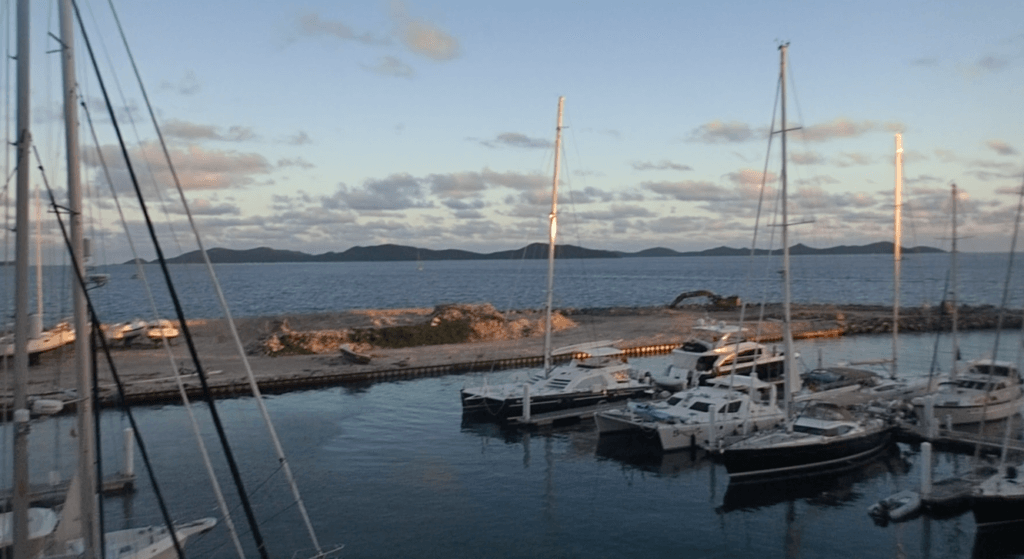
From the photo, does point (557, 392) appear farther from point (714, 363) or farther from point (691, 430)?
point (714, 363)

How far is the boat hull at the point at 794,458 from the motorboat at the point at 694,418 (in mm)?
2229

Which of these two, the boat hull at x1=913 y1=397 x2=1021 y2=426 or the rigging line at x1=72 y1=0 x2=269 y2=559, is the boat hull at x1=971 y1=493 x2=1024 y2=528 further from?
the rigging line at x1=72 y1=0 x2=269 y2=559

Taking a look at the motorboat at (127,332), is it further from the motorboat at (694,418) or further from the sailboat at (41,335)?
the motorboat at (694,418)

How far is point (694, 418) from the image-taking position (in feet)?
91.9

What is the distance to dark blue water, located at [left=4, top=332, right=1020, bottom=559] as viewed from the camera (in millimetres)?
19031

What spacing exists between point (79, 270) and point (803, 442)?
2046 centimetres

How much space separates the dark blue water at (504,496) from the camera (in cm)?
1903

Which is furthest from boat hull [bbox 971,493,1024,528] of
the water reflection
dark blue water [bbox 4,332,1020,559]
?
dark blue water [bbox 4,332,1020,559]

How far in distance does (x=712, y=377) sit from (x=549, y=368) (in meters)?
8.85

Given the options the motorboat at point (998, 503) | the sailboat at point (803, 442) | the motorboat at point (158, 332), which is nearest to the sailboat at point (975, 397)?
the sailboat at point (803, 442)

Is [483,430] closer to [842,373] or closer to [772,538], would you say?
[772,538]

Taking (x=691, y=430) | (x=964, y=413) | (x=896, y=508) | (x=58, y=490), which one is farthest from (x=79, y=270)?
(x=964, y=413)

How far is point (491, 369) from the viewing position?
44406 millimetres

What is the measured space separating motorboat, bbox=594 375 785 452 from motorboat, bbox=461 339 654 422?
3.02 m
